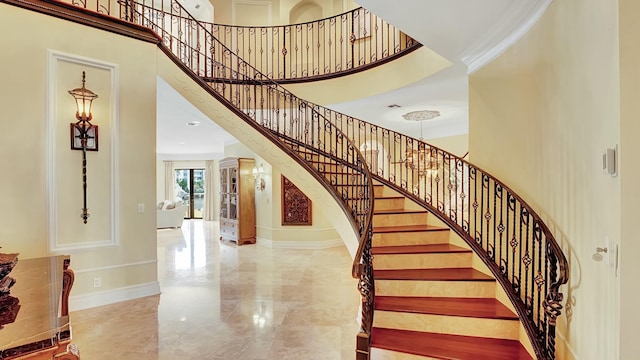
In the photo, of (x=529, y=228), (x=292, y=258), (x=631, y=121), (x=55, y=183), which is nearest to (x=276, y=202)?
(x=292, y=258)

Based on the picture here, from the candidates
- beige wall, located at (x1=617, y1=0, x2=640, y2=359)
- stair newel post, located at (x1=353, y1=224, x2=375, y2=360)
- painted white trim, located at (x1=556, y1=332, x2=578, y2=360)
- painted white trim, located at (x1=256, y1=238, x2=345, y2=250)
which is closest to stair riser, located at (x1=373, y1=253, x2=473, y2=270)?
stair newel post, located at (x1=353, y1=224, x2=375, y2=360)

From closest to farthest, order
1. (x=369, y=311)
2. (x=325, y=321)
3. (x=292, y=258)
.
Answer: (x=369, y=311), (x=325, y=321), (x=292, y=258)

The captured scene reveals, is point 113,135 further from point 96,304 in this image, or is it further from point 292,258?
point 292,258

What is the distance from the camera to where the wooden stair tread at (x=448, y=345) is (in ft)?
7.66

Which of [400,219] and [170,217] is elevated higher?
[400,219]

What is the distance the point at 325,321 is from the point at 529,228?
217 cm

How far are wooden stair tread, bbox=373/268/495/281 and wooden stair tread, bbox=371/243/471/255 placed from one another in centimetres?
19

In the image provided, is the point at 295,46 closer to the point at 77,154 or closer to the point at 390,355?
the point at 77,154

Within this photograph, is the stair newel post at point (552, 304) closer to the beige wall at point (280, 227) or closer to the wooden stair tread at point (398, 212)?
the wooden stair tread at point (398, 212)

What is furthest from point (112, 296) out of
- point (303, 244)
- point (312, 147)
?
point (303, 244)

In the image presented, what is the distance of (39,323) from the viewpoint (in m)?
1.25

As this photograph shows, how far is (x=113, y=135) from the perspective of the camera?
12.4 ft

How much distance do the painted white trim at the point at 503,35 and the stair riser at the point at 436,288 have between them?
227 cm

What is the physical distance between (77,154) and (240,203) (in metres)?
4.24
